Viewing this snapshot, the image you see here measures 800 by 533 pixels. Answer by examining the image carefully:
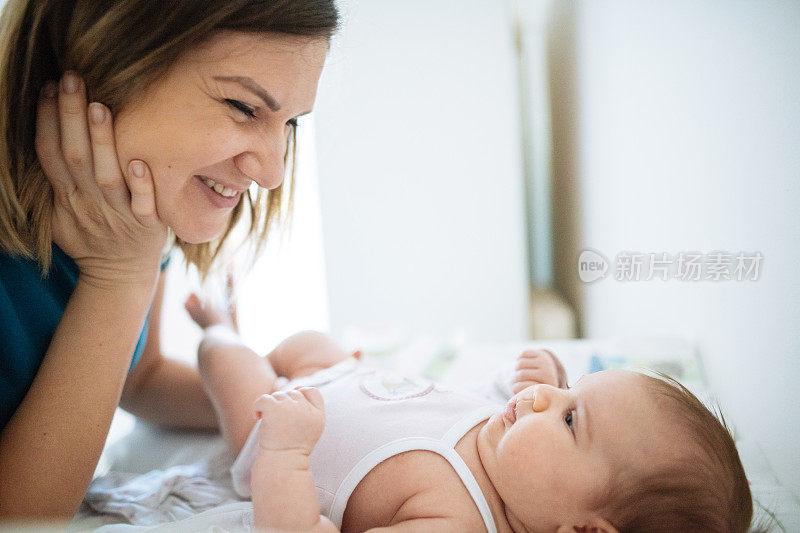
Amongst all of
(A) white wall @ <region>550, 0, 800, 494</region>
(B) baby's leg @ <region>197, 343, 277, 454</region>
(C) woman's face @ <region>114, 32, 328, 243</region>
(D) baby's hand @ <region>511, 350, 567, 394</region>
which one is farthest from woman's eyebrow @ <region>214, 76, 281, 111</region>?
(A) white wall @ <region>550, 0, 800, 494</region>

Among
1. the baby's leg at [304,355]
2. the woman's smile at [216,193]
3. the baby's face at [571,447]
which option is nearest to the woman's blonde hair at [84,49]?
the woman's smile at [216,193]

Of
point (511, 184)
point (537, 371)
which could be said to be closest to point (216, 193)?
point (537, 371)

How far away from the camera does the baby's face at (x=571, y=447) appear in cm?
67

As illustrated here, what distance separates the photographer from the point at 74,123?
0.75 metres

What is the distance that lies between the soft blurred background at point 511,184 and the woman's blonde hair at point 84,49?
34 cm

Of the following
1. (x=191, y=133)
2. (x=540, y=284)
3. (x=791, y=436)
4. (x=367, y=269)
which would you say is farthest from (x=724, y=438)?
(x=540, y=284)

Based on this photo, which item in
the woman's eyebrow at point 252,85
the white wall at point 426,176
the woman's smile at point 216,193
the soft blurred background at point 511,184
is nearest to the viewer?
the woman's eyebrow at point 252,85

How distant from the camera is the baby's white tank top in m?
0.75

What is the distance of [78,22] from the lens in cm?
72

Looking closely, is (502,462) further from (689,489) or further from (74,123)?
(74,123)

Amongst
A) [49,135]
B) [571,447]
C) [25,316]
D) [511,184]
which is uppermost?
[49,135]

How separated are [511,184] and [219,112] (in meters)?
1.37

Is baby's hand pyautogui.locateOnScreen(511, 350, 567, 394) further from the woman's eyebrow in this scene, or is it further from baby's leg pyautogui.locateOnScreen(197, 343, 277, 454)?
the woman's eyebrow

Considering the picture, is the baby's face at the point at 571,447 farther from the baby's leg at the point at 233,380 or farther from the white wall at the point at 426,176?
the white wall at the point at 426,176
